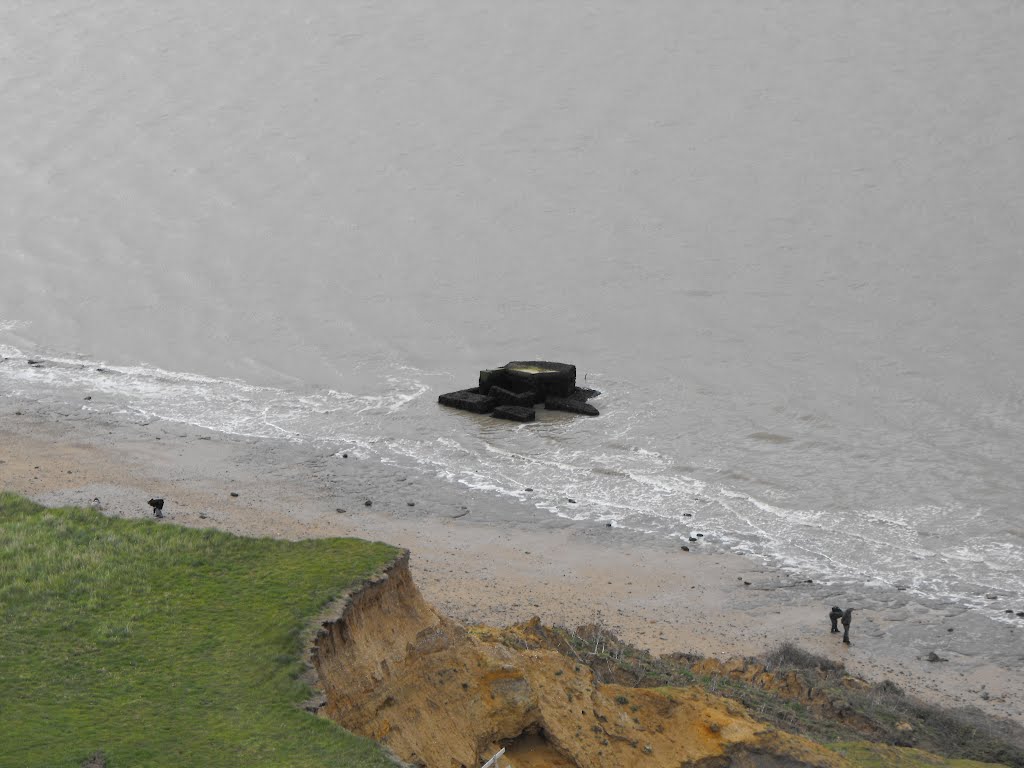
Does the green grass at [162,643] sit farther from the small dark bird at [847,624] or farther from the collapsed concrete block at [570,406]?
the collapsed concrete block at [570,406]

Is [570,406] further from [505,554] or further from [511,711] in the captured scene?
[511,711]

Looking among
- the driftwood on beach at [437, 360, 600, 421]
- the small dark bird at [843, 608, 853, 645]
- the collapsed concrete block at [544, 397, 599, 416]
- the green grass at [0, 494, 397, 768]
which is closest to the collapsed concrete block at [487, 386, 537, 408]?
the driftwood on beach at [437, 360, 600, 421]

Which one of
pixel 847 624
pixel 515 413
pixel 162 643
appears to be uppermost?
pixel 162 643

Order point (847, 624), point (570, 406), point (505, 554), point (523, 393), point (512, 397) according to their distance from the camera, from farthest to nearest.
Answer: point (523, 393) < point (512, 397) < point (570, 406) < point (505, 554) < point (847, 624)

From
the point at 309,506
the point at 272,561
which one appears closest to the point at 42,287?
the point at 309,506

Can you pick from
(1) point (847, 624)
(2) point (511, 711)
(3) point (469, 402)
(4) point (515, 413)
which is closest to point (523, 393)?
(4) point (515, 413)

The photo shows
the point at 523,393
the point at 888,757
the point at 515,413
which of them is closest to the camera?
the point at 888,757

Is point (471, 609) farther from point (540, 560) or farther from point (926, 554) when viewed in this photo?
point (926, 554)
